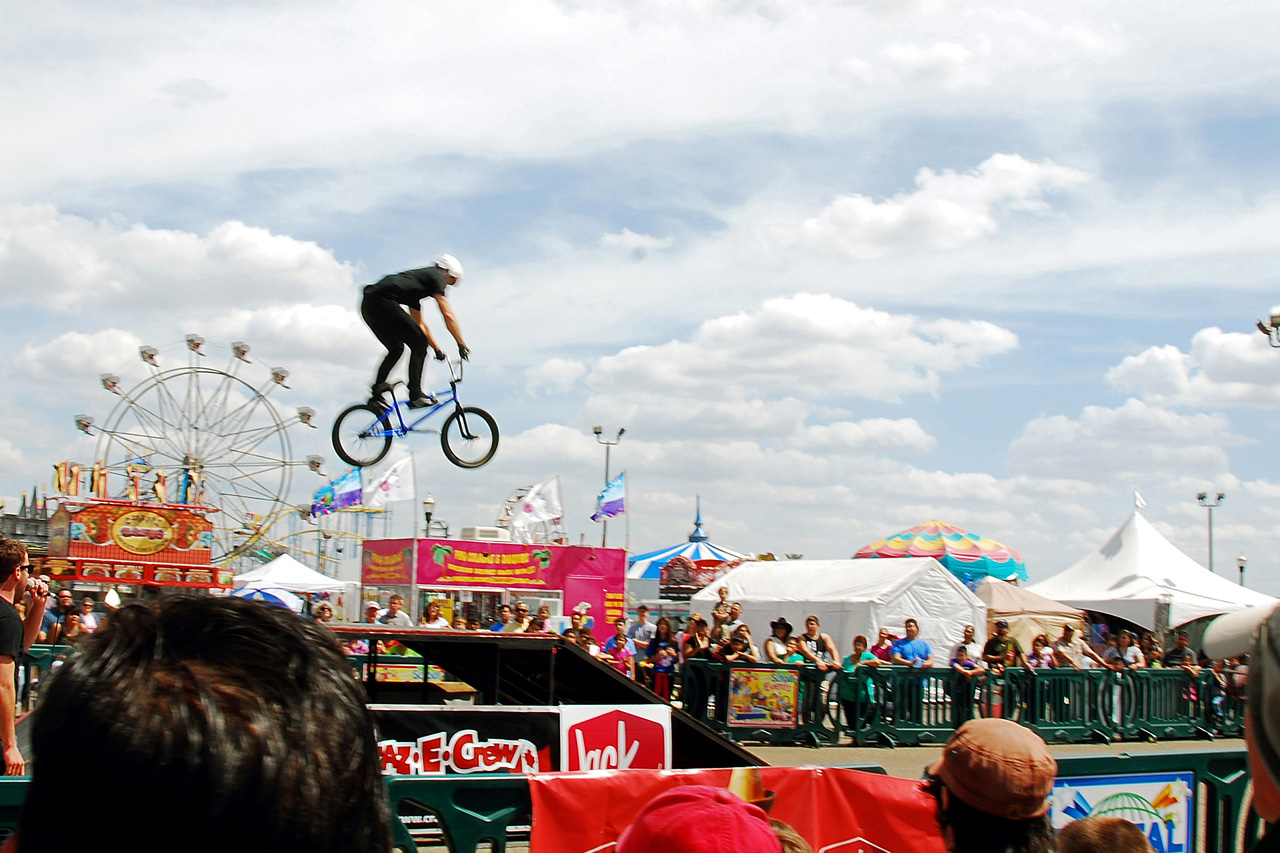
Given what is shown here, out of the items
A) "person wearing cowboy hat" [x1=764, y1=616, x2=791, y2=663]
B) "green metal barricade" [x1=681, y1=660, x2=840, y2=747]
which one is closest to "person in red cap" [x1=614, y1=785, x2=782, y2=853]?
"green metal barricade" [x1=681, y1=660, x2=840, y2=747]

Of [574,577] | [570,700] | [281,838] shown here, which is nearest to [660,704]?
[570,700]

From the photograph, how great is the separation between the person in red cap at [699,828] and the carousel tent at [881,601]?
18901mm

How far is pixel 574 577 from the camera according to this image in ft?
85.4

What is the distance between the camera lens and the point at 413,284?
9.55 meters

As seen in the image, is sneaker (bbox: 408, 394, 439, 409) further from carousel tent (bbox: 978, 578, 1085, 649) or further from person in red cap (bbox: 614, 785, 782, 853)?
carousel tent (bbox: 978, 578, 1085, 649)

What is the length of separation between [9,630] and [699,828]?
180 inches

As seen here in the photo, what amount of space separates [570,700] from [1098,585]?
65.2ft

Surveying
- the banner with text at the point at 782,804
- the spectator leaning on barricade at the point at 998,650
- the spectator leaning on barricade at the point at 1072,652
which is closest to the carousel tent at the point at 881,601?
the spectator leaning on barricade at the point at 1072,652

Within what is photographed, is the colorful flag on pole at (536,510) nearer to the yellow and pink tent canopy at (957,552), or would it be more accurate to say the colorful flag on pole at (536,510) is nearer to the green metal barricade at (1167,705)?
the yellow and pink tent canopy at (957,552)

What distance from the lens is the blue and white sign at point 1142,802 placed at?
5.16 metres

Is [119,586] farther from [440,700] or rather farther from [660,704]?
[660,704]

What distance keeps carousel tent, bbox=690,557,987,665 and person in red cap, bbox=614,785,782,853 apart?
18.9 metres

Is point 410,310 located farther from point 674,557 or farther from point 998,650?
point 674,557

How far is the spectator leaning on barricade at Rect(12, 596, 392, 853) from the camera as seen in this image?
0.91m
